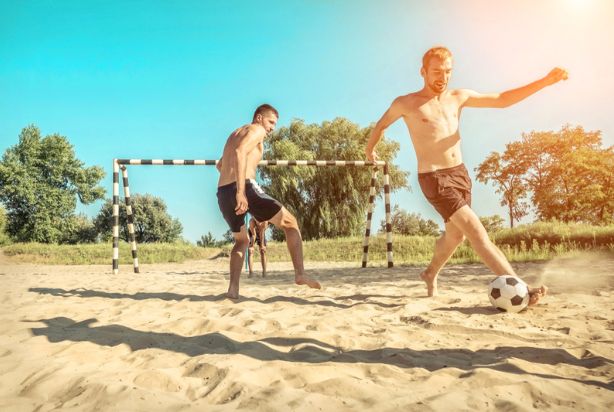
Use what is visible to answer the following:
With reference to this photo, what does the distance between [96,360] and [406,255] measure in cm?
1401

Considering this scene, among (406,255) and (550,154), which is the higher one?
(550,154)

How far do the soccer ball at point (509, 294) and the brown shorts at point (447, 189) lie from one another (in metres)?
0.70

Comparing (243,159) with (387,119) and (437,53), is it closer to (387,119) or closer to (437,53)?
(387,119)

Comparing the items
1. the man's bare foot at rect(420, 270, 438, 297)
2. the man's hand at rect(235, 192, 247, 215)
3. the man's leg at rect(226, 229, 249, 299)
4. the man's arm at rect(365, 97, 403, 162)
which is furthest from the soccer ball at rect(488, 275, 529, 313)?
the man's leg at rect(226, 229, 249, 299)

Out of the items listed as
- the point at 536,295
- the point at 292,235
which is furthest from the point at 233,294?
the point at 536,295

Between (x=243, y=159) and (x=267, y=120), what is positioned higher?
(x=267, y=120)

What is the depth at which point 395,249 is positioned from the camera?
16469mm

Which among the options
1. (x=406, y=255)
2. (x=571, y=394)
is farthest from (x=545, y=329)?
(x=406, y=255)

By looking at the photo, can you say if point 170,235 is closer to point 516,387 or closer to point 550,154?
point 550,154

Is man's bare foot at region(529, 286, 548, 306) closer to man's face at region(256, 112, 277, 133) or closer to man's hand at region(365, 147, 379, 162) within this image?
man's hand at region(365, 147, 379, 162)

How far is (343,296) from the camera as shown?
501cm

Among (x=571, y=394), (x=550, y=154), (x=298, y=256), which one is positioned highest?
(x=550, y=154)

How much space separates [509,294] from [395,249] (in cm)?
1289

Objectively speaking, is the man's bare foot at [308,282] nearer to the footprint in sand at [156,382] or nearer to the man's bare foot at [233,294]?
the man's bare foot at [233,294]
